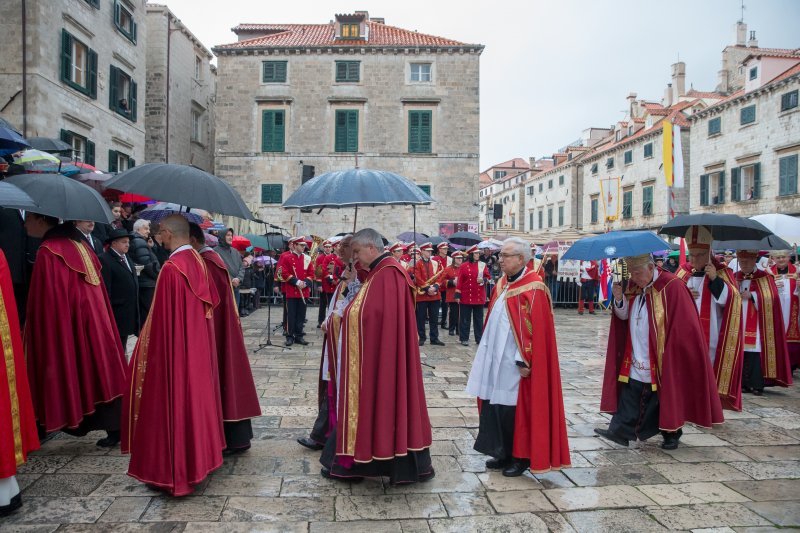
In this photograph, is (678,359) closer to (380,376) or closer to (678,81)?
(380,376)

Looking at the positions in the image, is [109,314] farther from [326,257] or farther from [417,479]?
[326,257]

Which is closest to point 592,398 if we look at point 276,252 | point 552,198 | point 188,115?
point 276,252

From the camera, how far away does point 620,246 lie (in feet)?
15.4

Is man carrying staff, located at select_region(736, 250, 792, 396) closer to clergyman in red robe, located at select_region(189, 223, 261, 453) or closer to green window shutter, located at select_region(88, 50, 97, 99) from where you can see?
clergyman in red robe, located at select_region(189, 223, 261, 453)

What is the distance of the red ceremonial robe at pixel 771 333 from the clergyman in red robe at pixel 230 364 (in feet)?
20.2

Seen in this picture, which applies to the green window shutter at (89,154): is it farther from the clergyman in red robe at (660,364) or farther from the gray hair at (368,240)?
the clergyman in red robe at (660,364)

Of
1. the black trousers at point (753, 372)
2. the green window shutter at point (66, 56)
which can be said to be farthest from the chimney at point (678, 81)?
the black trousers at point (753, 372)

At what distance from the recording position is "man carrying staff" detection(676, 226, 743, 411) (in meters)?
6.25

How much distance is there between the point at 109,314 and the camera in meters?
5.09

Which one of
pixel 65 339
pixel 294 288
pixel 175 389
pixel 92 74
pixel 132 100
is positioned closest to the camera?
pixel 175 389

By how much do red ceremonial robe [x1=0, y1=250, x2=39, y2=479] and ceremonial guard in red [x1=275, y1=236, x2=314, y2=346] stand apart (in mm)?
6382

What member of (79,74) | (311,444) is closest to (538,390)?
(311,444)

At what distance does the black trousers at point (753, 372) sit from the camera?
7352 millimetres

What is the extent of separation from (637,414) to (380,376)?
2.61m
